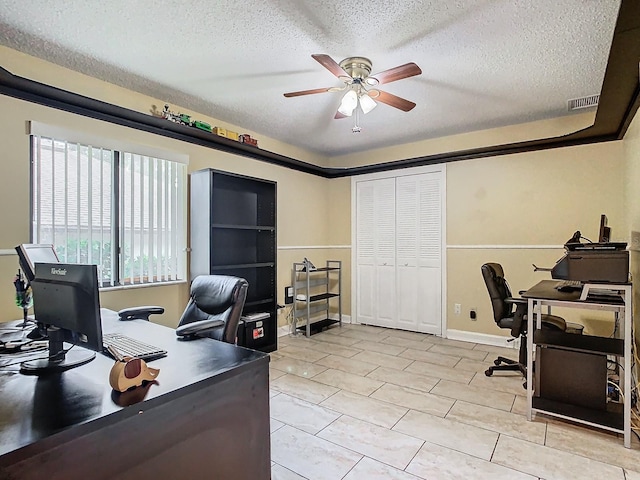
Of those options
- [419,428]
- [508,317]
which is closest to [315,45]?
[419,428]

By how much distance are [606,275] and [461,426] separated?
1.34 metres

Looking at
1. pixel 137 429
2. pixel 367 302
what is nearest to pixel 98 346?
pixel 137 429

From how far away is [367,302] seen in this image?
5.30 m

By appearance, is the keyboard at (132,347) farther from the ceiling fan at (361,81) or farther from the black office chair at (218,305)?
the ceiling fan at (361,81)

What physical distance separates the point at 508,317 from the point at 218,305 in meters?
2.59

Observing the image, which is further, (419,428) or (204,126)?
(204,126)

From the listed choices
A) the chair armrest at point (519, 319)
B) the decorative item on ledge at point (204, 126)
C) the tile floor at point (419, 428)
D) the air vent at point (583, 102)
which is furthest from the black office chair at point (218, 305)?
the air vent at point (583, 102)

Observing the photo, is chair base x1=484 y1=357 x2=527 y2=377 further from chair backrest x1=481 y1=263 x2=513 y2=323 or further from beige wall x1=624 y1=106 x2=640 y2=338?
beige wall x1=624 y1=106 x2=640 y2=338

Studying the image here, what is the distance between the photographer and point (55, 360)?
147 cm

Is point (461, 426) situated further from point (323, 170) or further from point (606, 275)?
point (323, 170)

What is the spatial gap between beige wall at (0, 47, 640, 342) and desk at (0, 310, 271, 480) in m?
1.81

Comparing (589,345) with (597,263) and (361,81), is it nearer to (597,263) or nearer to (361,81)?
(597,263)

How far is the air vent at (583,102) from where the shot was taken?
3295 millimetres

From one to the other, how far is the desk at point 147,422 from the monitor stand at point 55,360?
42 millimetres
